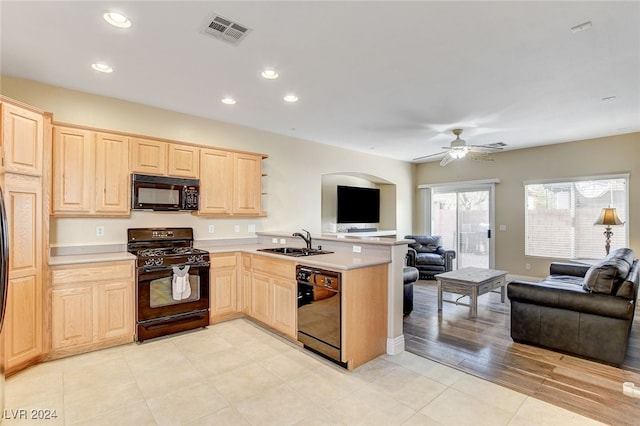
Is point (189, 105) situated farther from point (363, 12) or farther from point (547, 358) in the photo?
point (547, 358)

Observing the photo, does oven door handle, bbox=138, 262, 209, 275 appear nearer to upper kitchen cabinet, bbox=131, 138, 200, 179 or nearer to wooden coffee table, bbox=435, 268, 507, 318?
upper kitchen cabinet, bbox=131, 138, 200, 179

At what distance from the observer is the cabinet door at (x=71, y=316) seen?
3.03 meters

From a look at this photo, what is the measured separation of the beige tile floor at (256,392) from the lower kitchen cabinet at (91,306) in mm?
140

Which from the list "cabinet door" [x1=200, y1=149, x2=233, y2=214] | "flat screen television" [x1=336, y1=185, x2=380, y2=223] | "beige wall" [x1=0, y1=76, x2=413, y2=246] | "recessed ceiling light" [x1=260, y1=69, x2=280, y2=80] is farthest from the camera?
"flat screen television" [x1=336, y1=185, x2=380, y2=223]

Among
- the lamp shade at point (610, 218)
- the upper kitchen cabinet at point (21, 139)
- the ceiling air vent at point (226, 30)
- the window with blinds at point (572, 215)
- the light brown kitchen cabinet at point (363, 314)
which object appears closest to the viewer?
the ceiling air vent at point (226, 30)

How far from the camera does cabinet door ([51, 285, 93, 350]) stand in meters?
3.03

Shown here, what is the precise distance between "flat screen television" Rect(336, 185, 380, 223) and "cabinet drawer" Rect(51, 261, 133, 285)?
4.41 meters

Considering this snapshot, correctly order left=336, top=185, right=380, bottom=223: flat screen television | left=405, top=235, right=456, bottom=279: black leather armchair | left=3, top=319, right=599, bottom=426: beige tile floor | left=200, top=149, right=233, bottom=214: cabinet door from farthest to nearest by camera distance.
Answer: left=336, top=185, right=380, bottom=223: flat screen television
left=405, top=235, right=456, bottom=279: black leather armchair
left=200, top=149, right=233, bottom=214: cabinet door
left=3, top=319, right=599, bottom=426: beige tile floor

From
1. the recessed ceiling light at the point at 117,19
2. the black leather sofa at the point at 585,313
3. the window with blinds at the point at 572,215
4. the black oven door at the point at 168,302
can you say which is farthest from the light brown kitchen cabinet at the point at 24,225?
the window with blinds at the point at 572,215

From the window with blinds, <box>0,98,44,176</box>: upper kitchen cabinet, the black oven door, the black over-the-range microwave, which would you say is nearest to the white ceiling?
<box>0,98,44,176</box>: upper kitchen cabinet

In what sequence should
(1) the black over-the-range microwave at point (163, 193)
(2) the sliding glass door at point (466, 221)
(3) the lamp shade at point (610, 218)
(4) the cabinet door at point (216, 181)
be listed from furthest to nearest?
(2) the sliding glass door at point (466, 221), (3) the lamp shade at point (610, 218), (4) the cabinet door at point (216, 181), (1) the black over-the-range microwave at point (163, 193)

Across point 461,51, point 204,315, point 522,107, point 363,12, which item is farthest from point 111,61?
point 522,107

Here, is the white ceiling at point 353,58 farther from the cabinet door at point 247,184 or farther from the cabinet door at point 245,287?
the cabinet door at point 245,287

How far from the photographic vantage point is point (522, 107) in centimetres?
410
